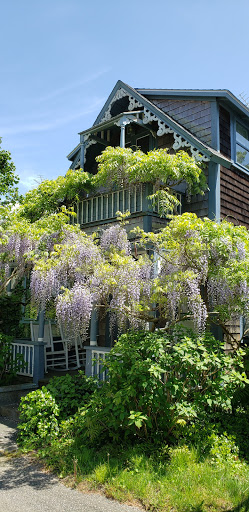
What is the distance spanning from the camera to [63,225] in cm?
891

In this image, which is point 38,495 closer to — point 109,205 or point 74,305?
point 74,305

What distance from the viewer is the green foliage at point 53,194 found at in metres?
10.8

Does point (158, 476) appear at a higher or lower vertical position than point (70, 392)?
lower

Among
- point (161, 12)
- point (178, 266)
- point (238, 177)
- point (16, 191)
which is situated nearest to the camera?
point (178, 266)

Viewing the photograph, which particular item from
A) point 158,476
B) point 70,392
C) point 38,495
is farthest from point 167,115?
point 38,495

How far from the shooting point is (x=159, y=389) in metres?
5.35

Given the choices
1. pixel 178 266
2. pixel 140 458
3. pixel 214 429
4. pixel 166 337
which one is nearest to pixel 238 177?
pixel 178 266

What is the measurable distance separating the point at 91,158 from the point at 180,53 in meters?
5.11

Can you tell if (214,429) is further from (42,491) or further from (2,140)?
(2,140)

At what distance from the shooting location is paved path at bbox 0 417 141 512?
4.29 metres

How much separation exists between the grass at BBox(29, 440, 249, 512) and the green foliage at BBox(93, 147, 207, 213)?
4.94 meters

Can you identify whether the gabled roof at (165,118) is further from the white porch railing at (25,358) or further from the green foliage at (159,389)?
the white porch railing at (25,358)

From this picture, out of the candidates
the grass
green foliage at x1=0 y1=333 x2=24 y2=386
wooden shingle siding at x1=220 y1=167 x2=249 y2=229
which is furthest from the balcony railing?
the grass

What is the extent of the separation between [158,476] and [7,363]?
5.49 m
